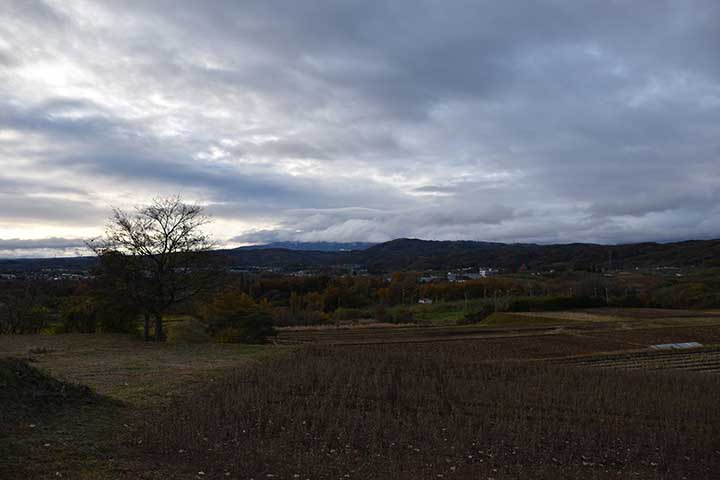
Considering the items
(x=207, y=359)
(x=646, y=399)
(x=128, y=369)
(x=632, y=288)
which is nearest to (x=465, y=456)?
(x=646, y=399)

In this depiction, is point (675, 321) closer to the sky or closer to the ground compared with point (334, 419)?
closer to the ground

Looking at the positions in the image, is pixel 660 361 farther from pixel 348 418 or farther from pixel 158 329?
pixel 158 329

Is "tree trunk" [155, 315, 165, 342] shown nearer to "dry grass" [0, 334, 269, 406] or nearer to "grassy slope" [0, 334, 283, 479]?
"dry grass" [0, 334, 269, 406]

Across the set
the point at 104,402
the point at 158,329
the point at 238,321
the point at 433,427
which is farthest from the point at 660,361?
the point at 104,402

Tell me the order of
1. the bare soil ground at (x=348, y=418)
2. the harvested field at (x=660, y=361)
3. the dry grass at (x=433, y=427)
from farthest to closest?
the harvested field at (x=660, y=361) < the dry grass at (x=433, y=427) < the bare soil ground at (x=348, y=418)

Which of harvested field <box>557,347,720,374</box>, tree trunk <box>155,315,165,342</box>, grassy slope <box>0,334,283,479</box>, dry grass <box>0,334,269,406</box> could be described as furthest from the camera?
harvested field <box>557,347,720,374</box>

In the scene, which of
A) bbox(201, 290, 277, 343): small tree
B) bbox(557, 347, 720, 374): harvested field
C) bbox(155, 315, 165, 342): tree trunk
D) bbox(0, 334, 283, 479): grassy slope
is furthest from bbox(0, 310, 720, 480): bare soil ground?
bbox(201, 290, 277, 343): small tree

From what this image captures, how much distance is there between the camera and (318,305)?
324 ft

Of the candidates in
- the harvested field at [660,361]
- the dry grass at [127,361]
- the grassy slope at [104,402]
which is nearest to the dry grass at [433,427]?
the grassy slope at [104,402]

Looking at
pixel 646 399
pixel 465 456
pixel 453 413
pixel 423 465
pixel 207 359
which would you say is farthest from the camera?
pixel 207 359

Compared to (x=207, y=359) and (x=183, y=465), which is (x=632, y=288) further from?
(x=183, y=465)

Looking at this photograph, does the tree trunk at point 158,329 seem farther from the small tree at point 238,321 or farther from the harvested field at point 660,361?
the harvested field at point 660,361

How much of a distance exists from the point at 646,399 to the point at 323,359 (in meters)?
12.3

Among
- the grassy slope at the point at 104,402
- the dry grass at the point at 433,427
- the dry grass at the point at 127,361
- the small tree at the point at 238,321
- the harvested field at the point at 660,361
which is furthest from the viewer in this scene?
the small tree at the point at 238,321
